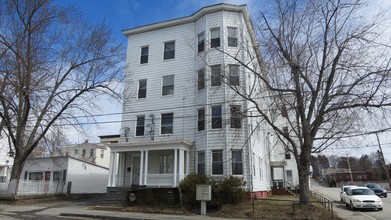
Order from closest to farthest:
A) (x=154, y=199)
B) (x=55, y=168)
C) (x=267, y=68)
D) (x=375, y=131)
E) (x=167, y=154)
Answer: (x=375, y=131) → (x=267, y=68) → (x=154, y=199) → (x=167, y=154) → (x=55, y=168)

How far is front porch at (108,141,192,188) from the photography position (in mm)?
20797

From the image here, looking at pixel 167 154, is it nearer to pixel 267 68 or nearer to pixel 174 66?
pixel 174 66

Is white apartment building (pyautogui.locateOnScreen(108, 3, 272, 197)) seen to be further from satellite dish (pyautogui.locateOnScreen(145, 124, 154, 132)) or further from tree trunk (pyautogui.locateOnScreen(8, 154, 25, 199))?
tree trunk (pyautogui.locateOnScreen(8, 154, 25, 199))

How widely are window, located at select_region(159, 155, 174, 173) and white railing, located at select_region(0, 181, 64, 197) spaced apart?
10408mm

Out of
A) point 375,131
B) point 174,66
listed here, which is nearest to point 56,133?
point 174,66

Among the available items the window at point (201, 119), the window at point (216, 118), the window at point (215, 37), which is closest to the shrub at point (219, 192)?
the window at point (216, 118)

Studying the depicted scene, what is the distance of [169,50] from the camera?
25.7m

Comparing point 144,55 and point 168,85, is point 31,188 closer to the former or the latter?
point 168,85

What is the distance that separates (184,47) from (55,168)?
17747 millimetres

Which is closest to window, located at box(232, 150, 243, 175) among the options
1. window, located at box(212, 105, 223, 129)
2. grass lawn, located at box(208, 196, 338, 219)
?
window, located at box(212, 105, 223, 129)

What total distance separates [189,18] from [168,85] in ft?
18.8

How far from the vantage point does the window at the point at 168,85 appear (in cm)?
2449

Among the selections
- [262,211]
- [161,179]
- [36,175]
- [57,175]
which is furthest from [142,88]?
A: [36,175]

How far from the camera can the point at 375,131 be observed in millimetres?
14938
